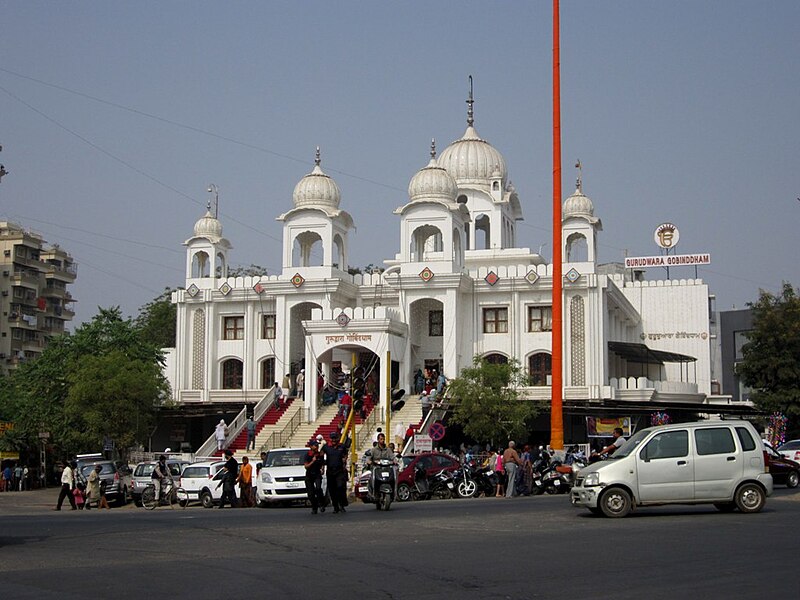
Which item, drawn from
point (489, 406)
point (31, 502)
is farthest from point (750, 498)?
point (31, 502)

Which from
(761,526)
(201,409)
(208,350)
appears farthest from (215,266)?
(761,526)

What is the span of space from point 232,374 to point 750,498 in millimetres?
35794

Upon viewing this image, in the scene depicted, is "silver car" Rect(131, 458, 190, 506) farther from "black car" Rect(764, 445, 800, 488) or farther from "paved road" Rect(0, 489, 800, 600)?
"black car" Rect(764, 445, 800, 488)

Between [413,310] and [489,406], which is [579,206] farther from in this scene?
[489,406]

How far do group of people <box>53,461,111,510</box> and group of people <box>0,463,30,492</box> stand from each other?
1260 cm

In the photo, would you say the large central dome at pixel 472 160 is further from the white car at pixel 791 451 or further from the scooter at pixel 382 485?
the scooter at pixel 382 485

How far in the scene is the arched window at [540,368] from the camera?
4612 centimetres

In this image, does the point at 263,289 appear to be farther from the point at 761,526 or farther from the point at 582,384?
the point at 761,526

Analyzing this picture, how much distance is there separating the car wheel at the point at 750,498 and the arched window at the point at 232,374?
3529 cm

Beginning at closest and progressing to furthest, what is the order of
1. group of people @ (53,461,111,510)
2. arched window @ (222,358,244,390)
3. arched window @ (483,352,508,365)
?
group of people @ (53,461,111,510) < arched window @ (483,352,508,365) < arched window @ (222,358,244,390)

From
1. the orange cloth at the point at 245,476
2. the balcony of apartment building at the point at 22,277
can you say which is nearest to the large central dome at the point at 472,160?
the orange cloth at the point at 245,476

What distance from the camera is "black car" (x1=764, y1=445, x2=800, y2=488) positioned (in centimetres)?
2759

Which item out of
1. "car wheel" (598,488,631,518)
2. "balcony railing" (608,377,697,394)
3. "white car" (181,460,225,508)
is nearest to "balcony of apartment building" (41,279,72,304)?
"balcony railing" (608,377,697,394)

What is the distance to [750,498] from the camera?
17891mm
